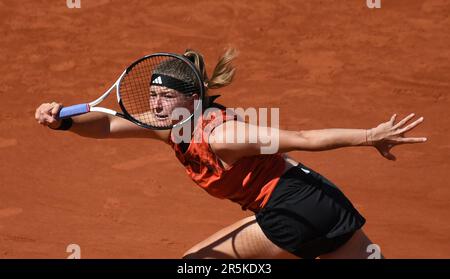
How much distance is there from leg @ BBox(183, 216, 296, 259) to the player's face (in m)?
0.75

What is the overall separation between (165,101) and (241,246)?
89 cm

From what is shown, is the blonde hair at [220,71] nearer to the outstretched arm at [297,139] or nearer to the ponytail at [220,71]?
the ponytail at [220,71]

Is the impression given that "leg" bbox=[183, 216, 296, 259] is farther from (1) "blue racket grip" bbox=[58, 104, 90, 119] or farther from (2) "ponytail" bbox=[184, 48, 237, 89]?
(1) "blue racket grip" bbox=[58, 104, 90, 119]

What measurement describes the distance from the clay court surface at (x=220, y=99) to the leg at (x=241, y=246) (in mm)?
1935

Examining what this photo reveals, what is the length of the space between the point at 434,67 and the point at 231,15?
241 centimetres

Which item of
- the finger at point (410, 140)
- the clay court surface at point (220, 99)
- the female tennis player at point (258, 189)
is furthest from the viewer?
the clay court surface at point (220, 99)

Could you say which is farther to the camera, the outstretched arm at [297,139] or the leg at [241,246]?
the leg at [241,246]

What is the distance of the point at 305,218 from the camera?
409 centimetres

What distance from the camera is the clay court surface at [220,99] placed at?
6.55 m

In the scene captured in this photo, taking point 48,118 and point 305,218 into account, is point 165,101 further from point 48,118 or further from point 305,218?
point 305,218

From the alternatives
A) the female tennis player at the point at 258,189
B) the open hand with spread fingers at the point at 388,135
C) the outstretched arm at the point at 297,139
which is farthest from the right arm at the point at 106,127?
the open hand with spread fingers at the point at 388,135

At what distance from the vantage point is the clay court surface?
6.55m

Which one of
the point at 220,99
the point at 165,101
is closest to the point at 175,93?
the point at 165,101
